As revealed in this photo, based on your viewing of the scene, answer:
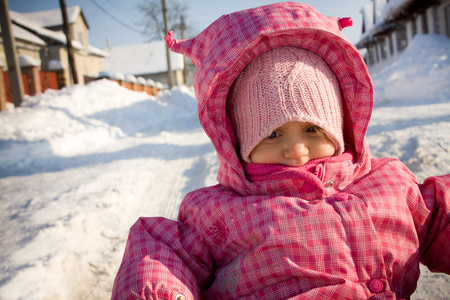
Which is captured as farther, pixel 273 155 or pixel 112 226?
pixel 112 226

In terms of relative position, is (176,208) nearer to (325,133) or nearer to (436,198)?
(325,133)

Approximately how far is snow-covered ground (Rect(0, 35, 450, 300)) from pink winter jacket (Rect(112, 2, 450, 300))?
60 centimetres

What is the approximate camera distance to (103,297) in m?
1.95

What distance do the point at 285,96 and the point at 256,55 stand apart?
0.95 ft

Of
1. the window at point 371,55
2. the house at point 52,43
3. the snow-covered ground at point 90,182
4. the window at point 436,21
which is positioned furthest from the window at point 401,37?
the house at point 52,43

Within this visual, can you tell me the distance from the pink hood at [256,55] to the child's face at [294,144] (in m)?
0.06

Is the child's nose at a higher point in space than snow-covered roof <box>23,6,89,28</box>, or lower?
lower

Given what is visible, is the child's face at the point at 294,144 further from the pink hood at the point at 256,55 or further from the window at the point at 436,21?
the window at the point at 436,21

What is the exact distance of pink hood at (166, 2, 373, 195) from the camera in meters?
1.48

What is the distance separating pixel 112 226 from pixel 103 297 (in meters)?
0.87

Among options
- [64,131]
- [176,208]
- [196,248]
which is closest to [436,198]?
[196,248]

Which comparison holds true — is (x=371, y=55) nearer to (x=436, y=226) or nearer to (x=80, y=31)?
(x=80, y=31)

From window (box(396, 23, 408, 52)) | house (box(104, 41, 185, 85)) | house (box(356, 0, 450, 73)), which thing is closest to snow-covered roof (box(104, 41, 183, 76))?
house (box(104, 41, 185, 85))

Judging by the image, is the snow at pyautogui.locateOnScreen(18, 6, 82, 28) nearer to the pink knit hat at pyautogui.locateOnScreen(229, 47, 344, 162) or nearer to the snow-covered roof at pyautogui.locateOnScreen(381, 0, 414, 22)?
the snow-covered roof at pyautogui.locateOnScreen(381, 0, 414, 22)
